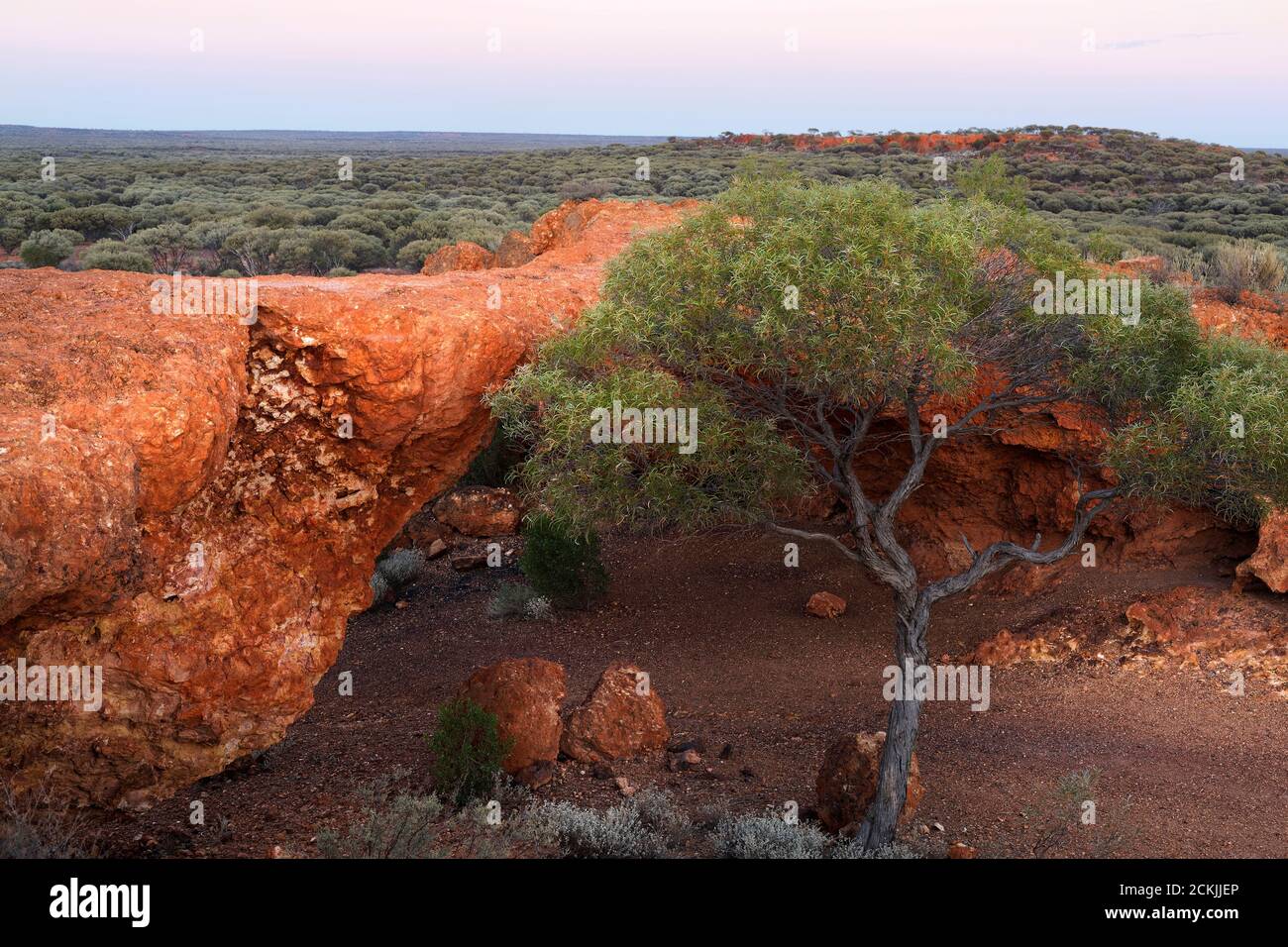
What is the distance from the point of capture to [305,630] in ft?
23.5

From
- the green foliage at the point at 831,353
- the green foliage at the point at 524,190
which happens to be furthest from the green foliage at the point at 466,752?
the green foliage at the point at 524,190

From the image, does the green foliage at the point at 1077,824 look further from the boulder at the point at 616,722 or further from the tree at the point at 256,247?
the tree at the point at 256,247

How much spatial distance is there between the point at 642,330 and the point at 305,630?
3.14 metres

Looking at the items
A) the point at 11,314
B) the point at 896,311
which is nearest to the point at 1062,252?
the point at 896,311

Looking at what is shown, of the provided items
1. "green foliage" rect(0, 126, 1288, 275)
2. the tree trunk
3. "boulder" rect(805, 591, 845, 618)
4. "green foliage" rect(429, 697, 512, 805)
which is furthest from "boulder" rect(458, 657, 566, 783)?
"green foliage" rect(0, 126, 1288, 275)

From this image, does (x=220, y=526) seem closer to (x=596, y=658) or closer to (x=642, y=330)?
(x=642, y=330)

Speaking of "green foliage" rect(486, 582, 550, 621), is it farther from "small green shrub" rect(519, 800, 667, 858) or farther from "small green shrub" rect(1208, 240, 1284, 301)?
"small green shrub" rect(1208, 240, 1284, 301)

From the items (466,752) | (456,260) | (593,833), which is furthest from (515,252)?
(593,833)

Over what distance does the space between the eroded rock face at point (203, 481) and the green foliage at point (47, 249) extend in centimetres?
2116

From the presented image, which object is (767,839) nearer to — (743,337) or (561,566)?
(743,337)

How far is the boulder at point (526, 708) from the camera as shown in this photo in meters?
8.34

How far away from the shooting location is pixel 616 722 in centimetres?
878

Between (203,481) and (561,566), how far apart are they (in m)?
6.37

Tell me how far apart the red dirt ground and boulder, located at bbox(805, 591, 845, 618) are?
0.36ft
